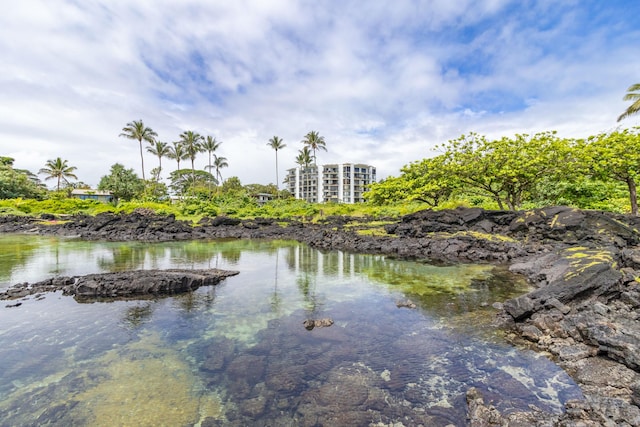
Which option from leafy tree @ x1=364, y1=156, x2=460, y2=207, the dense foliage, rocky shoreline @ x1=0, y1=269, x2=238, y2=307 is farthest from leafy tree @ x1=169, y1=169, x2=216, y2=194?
rocky shoreline @ x1=0, y1=269, x2=238, y2=307

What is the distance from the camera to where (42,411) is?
228 inches

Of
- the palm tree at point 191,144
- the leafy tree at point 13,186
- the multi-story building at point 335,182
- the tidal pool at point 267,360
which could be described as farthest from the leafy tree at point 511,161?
the multi-story building at point 335,182

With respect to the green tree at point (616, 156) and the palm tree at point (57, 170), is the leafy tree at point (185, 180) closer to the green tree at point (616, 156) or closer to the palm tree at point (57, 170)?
the palm tree at point (57, 170)

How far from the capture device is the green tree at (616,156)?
843 inches

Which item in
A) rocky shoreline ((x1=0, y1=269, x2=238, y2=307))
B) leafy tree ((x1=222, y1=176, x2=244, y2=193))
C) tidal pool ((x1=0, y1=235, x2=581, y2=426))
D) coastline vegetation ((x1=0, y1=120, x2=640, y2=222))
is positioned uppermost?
leafy tree ((x1=222, y1=176, x2=244, y2=193))

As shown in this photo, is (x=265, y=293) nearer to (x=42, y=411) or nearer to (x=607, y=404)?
(x=42, y=411)

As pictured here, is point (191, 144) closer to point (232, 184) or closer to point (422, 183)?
point (232, 184)

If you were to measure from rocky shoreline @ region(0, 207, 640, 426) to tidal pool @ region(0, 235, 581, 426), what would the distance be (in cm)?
66

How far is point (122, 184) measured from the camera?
72438mm

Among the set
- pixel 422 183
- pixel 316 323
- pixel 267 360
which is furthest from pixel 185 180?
pixel 267 360

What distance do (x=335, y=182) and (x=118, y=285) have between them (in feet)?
341

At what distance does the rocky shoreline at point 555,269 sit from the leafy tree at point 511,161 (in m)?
3.49

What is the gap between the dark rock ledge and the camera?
12.6 meters

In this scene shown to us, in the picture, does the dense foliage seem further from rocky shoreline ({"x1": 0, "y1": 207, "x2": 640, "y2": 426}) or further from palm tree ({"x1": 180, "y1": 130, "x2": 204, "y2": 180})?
palm tree ({"x1": 180, "y1": 130, "x2": 204, "y2": 180})
